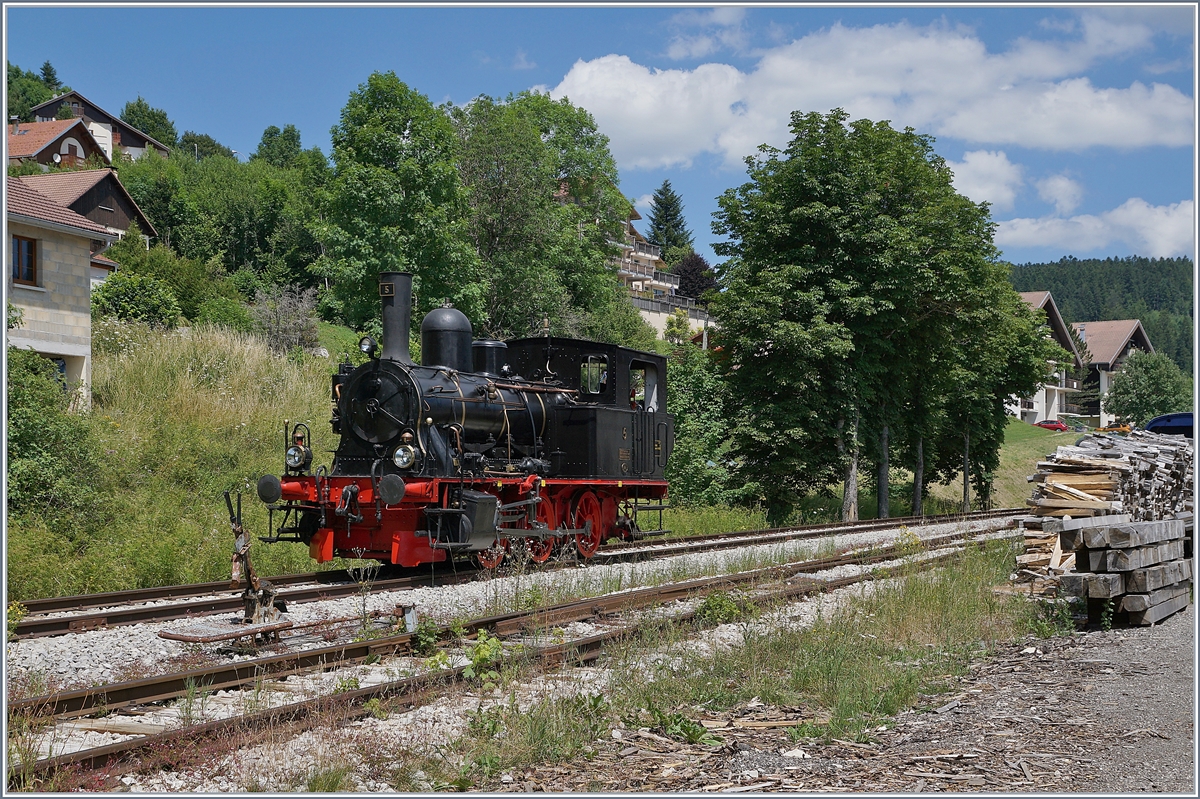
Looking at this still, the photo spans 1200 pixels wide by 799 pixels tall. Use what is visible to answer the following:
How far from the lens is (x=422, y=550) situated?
12047mm

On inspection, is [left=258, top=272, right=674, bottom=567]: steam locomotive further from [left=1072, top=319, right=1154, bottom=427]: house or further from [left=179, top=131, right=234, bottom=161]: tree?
[left=179, top=131, right=234, bottom=161]: tree

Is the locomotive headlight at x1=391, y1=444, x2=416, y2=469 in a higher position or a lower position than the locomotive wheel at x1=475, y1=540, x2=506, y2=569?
higher

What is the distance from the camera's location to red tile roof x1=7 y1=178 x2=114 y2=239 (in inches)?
755

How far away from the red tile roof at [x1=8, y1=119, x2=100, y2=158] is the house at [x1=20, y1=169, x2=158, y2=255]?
13.9 meters

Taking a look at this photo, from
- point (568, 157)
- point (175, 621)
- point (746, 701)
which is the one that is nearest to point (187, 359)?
point (175, 621)

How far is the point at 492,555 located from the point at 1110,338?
274 feet

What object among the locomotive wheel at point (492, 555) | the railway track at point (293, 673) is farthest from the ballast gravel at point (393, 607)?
the railway track at point (293, 673)

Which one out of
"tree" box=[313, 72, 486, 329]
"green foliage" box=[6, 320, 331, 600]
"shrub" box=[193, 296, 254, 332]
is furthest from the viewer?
"shrub" box=[193, 296, 254, 332]

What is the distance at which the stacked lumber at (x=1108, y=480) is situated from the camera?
1199 cm

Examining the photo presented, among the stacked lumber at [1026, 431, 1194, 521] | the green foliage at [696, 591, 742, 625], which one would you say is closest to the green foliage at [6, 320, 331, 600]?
the green foliage at [696, 591, 742, 625]

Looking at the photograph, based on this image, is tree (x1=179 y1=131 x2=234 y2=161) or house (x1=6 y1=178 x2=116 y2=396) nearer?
house (x1=6 y1=178 x2=116 y2=396)

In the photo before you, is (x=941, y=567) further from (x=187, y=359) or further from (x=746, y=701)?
(x=187, y=359)

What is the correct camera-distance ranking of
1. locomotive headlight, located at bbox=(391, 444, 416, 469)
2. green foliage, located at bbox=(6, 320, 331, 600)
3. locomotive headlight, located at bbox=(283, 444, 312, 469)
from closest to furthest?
locomotive headlight, located at bbox=(391, 444, 416, 469), green foliage, located at bbox=(6, 320, 331, 600), locomotive headlight, located at bbox=(283, 444, 312, 469)

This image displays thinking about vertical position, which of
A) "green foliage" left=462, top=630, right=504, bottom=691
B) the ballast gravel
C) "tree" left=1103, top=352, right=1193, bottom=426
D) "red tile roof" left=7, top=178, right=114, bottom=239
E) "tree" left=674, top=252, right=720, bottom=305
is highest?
"tree" left=674, top=252, right=720, bottom=305
